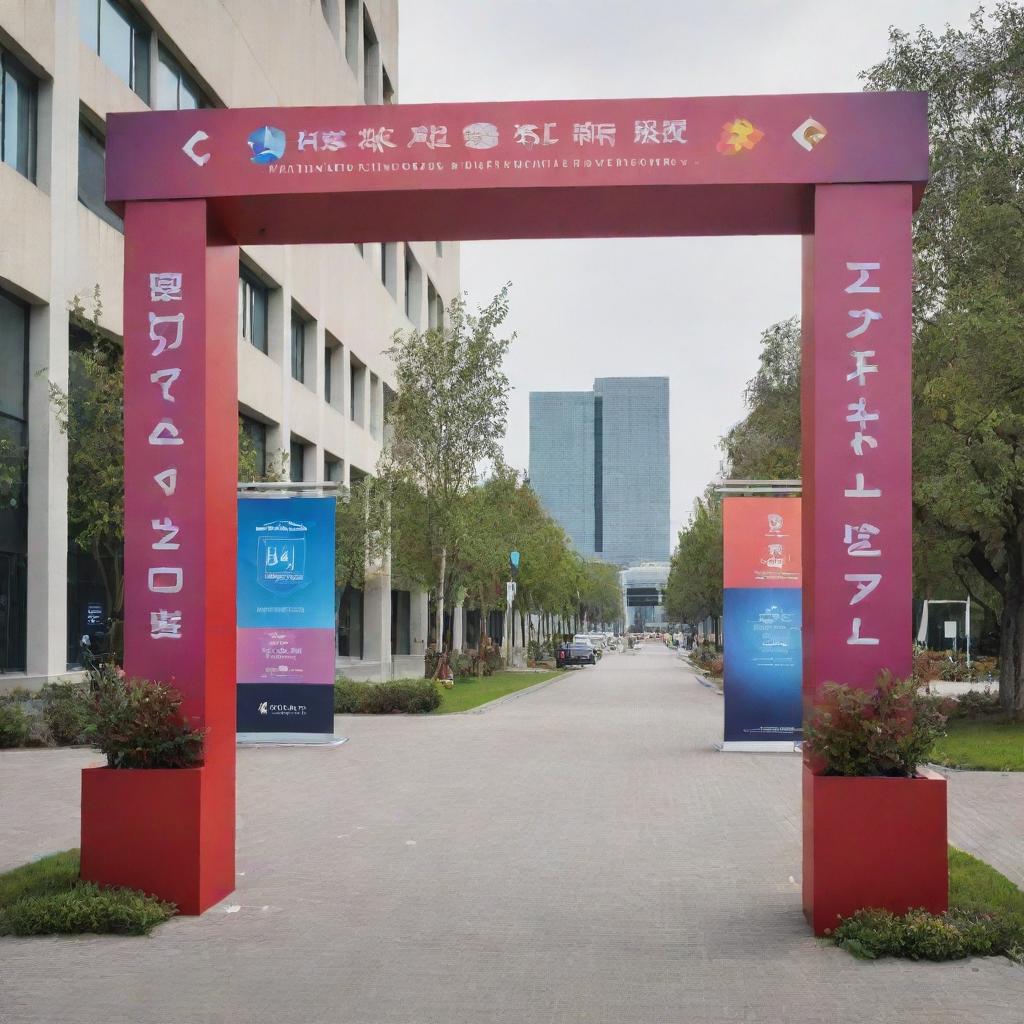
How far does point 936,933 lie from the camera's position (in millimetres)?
7000

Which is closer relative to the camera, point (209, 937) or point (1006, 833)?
point (209, 937)

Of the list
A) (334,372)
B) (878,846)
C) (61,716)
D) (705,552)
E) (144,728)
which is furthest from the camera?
(705,552)

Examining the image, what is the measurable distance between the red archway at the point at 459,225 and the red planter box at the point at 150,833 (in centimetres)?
1

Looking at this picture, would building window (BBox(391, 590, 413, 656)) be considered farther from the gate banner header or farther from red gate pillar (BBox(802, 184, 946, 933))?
red gate pillar (BBox(802, 184, 946, 933))

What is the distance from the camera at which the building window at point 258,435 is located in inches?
1261

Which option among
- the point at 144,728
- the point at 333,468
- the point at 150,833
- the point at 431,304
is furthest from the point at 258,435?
the point at 431,304

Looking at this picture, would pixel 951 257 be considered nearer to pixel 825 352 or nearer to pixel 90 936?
pixel 825 352

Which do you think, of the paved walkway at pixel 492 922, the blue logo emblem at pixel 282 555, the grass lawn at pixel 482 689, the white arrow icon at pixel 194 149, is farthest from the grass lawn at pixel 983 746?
the grass lawn at pixel 482 689

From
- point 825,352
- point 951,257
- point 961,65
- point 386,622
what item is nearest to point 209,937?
point 825,352

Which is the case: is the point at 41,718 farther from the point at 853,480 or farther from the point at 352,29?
the point at 352,29

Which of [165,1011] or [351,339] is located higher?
[351,339]

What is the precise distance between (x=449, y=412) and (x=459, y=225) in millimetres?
25096

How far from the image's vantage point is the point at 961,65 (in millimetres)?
21297

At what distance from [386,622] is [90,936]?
38.6 m
